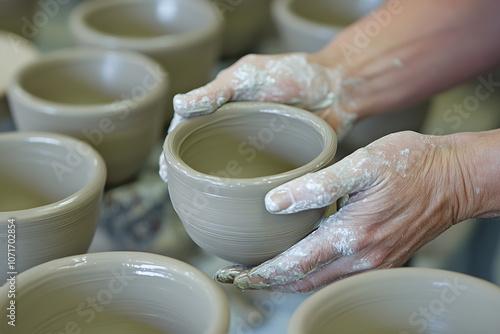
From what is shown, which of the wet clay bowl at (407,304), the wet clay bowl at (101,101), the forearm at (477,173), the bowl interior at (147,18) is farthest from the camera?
the bowl interior at (147,18)

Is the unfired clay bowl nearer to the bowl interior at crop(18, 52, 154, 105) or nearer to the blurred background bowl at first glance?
the bowl interior at crop(18, 52, 154, 105)

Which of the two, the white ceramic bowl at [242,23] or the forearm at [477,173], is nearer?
the forearm at [477,173]

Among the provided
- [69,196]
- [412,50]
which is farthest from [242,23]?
[69,196]

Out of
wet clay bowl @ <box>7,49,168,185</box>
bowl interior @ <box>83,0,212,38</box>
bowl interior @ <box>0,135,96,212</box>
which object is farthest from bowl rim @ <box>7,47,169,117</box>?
bowl interior @ <box>83,0,212,38</box>

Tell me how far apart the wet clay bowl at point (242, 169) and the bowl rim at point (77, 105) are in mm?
232

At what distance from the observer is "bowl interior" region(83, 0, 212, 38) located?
1.68 metres

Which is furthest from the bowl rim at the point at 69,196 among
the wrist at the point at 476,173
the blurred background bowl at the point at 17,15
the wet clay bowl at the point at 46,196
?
the blurred background bowl at the point at 17,15

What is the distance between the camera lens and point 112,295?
882 millimetres

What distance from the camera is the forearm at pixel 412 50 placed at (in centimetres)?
128

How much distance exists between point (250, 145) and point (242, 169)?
0.16ft

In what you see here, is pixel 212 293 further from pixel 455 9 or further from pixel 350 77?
pixel 455 9

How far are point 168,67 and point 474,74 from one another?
A: 676 millimetres

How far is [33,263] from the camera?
967 millimetres

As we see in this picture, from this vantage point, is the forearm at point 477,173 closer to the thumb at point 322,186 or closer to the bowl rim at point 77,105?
the thumb at point 322,186
